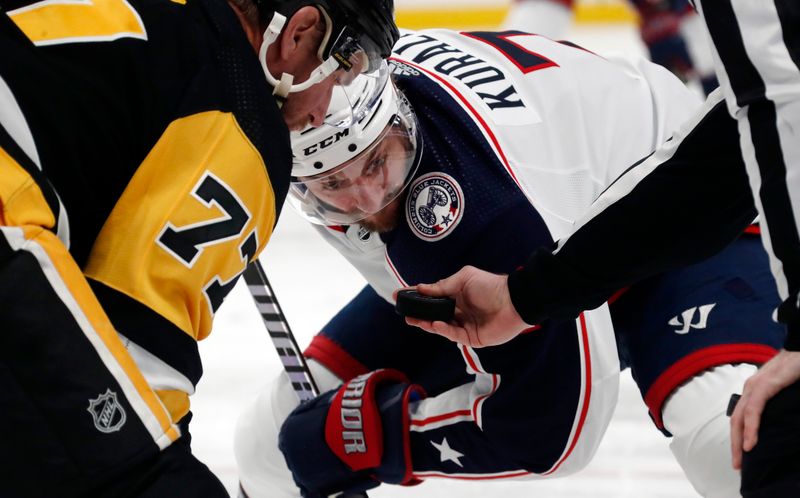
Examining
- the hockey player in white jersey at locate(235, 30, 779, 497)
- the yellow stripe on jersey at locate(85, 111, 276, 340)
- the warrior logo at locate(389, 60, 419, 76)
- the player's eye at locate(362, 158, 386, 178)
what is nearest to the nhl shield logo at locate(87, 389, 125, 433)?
the yellow stripe on jersey at locate(85, 111, 276, 340)

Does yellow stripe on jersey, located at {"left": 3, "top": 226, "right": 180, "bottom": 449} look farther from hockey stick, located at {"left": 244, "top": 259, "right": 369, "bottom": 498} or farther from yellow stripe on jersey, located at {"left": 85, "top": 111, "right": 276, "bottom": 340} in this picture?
hockey stick, located at {"left": 244, "top": 259, "right": 369, "bottom": 498}

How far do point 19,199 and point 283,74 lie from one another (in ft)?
1.54

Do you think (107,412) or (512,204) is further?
(512,204)

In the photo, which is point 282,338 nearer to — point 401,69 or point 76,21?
point 401,69

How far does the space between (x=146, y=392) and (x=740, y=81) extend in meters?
0.61

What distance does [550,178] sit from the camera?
173cm

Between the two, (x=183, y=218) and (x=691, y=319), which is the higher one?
(x=183, y=218)

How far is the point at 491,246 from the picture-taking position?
1648mm

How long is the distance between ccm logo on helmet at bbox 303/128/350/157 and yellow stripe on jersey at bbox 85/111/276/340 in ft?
1.74

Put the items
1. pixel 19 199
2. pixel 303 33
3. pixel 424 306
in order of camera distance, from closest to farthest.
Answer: pixel 19 199
pixel 303 33
pixel 424 306

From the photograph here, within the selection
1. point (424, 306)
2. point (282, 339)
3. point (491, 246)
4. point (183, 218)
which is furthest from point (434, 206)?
point (183, 218)

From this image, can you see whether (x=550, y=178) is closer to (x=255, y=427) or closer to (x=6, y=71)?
(x=255, y=427)

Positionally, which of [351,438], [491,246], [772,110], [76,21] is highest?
[76,21]

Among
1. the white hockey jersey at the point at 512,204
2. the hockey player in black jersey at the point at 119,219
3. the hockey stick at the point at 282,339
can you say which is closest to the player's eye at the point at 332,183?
the white hockey jersey at the point at 512,204
